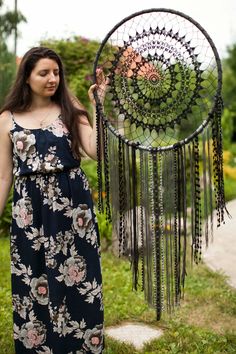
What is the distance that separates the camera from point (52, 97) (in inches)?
106

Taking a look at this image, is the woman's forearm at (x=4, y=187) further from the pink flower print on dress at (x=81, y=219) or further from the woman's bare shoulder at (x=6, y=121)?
the pink flower print on dress at (x=81, y=219)

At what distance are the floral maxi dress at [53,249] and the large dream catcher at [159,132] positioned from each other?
0.17m

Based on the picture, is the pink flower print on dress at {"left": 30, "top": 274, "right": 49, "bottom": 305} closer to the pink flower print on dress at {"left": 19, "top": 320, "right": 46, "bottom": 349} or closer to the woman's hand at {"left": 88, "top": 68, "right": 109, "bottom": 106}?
the pink flower print on dress at {"left": 19, "top": 320, "right": 46, "bottom": 349}

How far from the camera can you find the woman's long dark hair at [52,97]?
256 cm

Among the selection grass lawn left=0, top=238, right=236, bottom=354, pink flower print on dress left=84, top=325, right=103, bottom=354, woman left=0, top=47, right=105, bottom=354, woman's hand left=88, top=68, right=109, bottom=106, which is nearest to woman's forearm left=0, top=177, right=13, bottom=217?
woman left=0, top=47, right=105, bottom=354

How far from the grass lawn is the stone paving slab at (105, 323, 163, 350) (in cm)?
6

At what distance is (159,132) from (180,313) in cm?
164

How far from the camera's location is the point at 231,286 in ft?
13.8

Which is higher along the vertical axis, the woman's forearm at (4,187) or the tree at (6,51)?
the tree at (6,51)

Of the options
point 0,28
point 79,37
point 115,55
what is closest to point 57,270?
point 115,55

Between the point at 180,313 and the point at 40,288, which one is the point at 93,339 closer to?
the point at 40,288

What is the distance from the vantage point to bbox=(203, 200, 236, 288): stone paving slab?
4609 millimetres

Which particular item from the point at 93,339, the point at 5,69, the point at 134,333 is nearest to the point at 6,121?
the point at 93,339

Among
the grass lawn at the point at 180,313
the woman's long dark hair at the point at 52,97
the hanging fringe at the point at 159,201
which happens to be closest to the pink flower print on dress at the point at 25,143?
the woman's long dark hair at the point at 52,97
